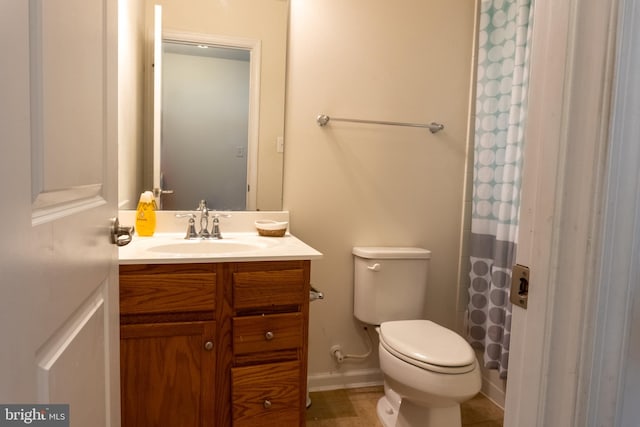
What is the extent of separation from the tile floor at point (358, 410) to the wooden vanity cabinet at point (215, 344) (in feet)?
1.24

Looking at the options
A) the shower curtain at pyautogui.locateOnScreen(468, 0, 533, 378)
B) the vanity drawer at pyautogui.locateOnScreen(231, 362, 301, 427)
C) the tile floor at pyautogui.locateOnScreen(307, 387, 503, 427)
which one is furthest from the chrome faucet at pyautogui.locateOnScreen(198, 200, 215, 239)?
the shower curtain at pyautogui.locateOnScreen(468, 0, 533, 378)

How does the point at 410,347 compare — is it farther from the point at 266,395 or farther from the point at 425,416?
the point at 266,395

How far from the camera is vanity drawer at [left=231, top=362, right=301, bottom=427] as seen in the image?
140 centimetres

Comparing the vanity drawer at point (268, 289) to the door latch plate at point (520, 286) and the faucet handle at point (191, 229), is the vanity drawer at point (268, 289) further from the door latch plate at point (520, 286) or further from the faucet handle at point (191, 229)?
the door latch plate at point (520, 286)

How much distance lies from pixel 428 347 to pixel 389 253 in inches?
20.6

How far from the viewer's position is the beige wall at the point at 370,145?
6.34 feet

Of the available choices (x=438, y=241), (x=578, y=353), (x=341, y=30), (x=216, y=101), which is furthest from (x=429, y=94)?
(x=578, y=353)

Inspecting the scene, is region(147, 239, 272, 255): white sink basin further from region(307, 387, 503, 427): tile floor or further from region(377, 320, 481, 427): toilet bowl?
region(307, 387, 503, 427): tile floor

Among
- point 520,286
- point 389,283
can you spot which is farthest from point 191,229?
point 520,286

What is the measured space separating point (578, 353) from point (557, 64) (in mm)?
411

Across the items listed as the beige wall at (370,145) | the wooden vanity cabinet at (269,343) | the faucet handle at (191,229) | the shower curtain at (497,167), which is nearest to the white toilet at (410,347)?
the beige wall at (370,145)

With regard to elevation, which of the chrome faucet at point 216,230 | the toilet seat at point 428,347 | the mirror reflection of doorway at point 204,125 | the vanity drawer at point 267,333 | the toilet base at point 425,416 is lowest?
the toilet base at point 425,416

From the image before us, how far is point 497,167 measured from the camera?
191 centimetres

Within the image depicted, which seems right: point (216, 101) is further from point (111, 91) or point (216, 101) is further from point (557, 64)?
point (557, 64)
